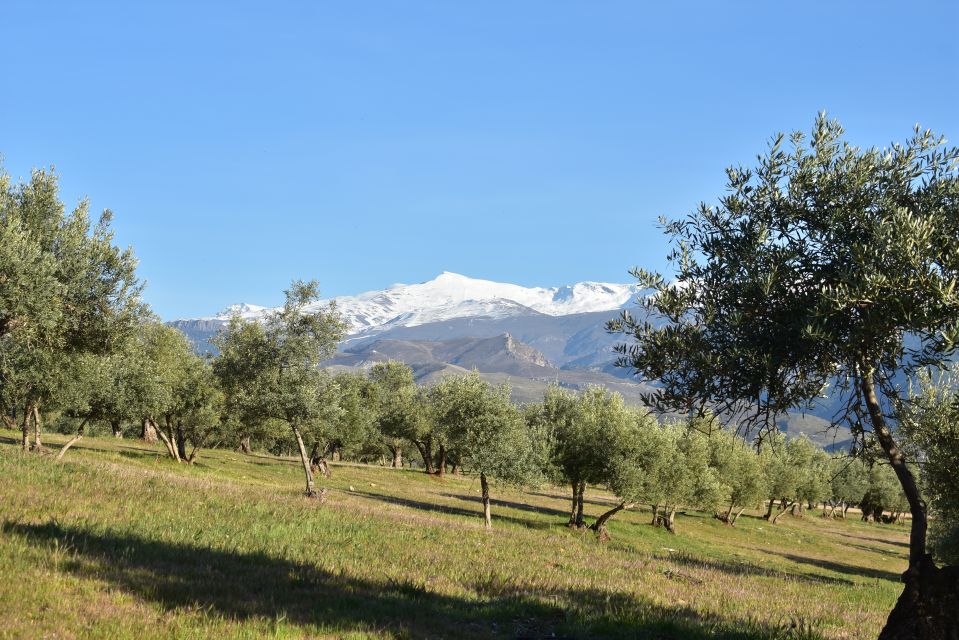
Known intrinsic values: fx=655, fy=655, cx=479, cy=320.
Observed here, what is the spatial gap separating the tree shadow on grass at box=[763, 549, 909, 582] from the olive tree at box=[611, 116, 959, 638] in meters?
51.4

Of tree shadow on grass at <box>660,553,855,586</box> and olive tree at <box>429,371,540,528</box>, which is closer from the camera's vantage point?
tree shadow on grass at <box>660,553,855,586</box>

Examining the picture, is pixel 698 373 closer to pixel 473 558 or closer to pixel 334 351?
pixel 473 558

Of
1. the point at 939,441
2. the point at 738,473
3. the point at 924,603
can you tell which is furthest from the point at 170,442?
the point at 738,473

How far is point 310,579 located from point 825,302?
10893mm

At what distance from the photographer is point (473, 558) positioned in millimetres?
18859

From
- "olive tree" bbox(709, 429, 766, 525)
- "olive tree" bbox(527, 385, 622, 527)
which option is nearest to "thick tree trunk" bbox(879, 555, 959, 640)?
"olive tree" bbox(527, 385, 622, 527)

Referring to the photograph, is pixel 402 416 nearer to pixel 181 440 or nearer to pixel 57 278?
pixel 181 440

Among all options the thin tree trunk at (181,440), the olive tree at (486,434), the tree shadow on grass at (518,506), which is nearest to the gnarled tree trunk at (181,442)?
the thin tree trunk at (181,440)

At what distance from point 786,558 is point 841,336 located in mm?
57229

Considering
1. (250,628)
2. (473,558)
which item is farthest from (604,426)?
(250,628)

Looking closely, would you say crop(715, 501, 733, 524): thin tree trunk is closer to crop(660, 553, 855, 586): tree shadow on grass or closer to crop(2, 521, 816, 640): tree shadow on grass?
crop(660, 553, 855, 586): tree shadow on grass

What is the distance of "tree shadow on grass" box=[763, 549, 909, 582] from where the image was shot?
180 ft

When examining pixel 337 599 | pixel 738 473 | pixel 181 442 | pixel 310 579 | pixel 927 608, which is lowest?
pixel 181 442

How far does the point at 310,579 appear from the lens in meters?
→ 13.4
